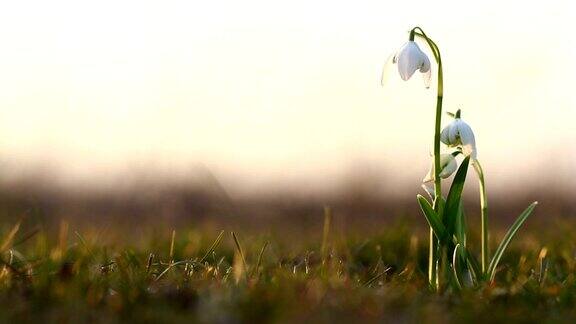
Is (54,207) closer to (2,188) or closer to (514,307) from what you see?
(2,188)

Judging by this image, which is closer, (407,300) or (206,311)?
(206,311)

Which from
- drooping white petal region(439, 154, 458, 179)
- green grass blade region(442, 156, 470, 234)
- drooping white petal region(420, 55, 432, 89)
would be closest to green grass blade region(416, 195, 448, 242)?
green grass blade region(442, 156, 470, 234)

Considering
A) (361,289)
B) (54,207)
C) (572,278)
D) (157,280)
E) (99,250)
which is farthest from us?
(54,207)

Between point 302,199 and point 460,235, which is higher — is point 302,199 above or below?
below

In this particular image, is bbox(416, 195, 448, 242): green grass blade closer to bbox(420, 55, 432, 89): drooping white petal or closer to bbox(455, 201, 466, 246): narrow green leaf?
bbox(455, 201, 466, 246): narrow green leaf

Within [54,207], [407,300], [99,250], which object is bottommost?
[54,207]

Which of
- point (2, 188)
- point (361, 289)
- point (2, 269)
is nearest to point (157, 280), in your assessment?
point (2, 269)

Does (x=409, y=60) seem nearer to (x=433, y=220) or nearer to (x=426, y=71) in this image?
(x=426, y=71)
